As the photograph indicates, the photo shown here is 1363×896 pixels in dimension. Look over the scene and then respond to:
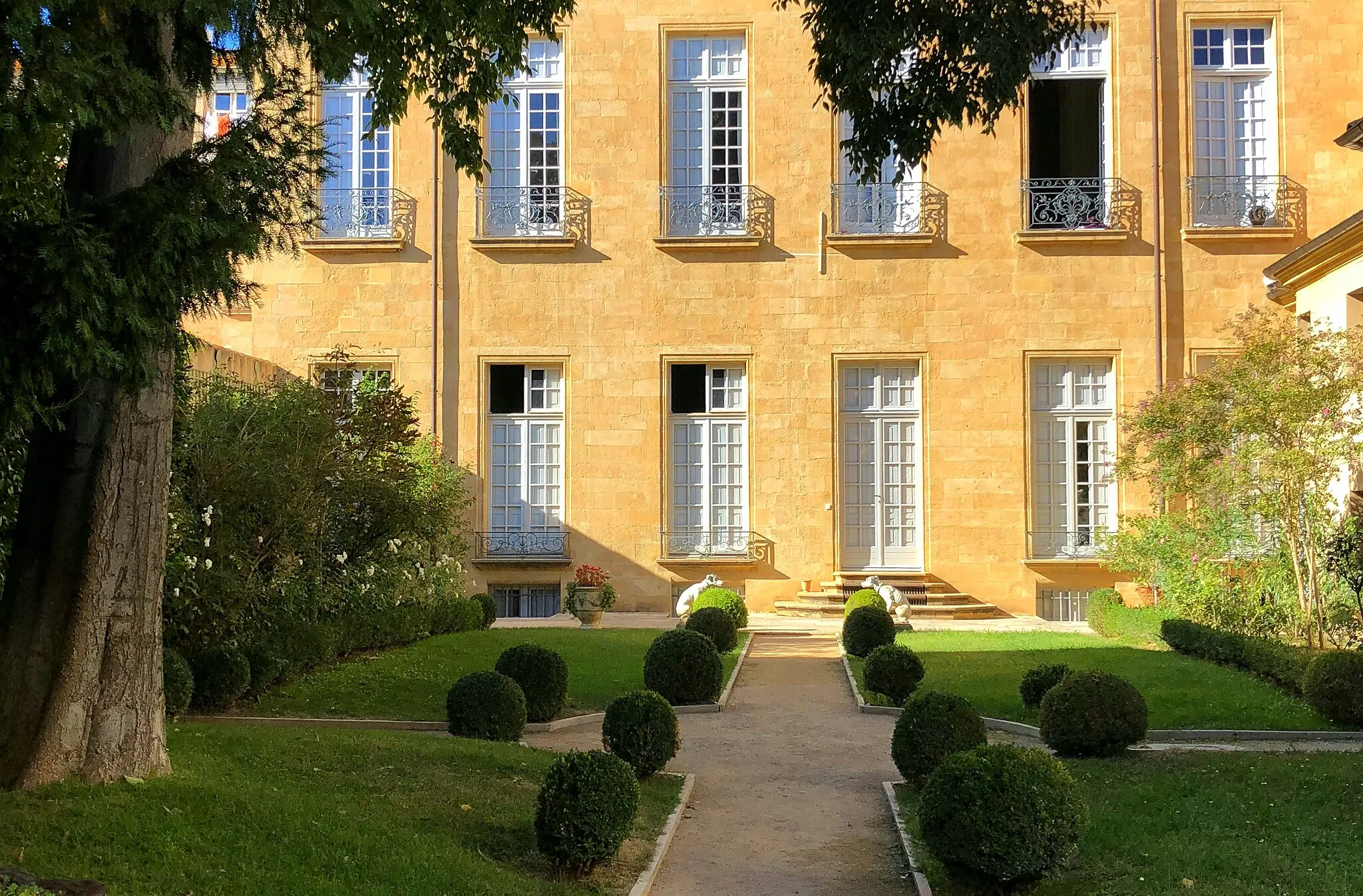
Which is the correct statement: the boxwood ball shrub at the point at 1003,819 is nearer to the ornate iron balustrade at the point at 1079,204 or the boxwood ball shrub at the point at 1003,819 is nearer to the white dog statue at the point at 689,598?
the white dog statue at the point at 689,598

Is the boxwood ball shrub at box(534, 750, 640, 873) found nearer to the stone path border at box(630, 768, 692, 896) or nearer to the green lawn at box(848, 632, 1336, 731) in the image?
the stone path border at box(630, 768, 692, 896)

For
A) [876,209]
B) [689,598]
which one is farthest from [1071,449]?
[689,598]

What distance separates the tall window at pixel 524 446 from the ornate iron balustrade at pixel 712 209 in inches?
116

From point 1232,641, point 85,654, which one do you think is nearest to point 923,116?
point 85,654

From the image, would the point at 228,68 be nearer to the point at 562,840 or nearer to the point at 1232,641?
the point at 562,840

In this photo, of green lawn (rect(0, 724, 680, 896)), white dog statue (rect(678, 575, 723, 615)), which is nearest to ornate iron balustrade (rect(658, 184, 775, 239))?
white dog statue (rect(678, 575, 723, 615))

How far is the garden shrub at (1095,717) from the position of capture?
8.20 m

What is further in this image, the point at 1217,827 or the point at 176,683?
the point at 176,683

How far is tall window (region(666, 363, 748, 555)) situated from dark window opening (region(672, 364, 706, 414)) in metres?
0.01

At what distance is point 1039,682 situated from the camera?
9883mm

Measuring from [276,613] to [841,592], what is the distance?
9.80 meters

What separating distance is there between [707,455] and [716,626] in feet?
21.4

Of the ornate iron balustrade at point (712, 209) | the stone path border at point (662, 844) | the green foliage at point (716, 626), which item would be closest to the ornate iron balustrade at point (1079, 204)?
the ornate iron balustrade at point (712, 209)

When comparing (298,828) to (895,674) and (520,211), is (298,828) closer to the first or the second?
(895,674)
